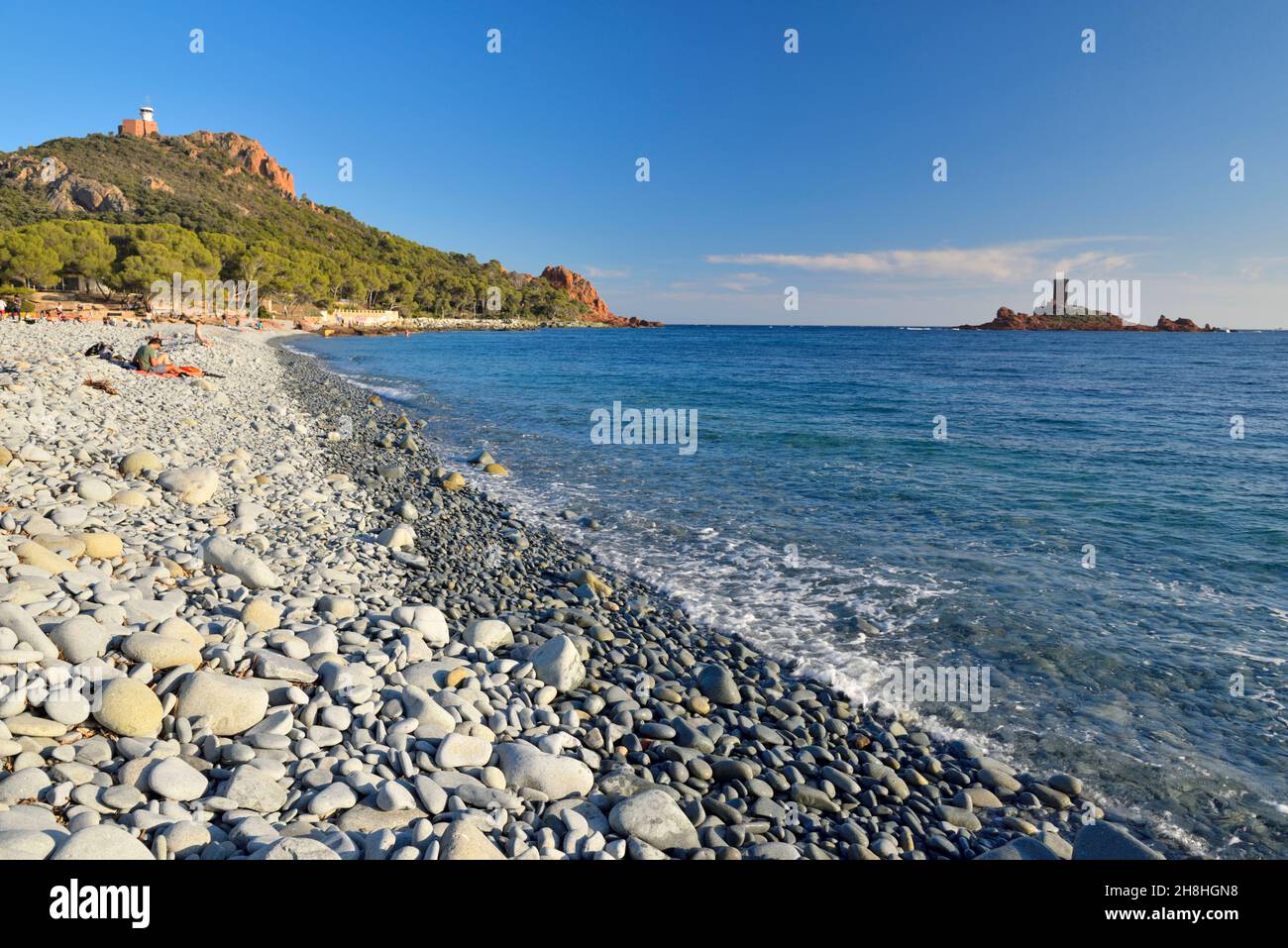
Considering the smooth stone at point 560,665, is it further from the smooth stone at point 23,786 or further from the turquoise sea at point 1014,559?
the smooth stone at point 23,786

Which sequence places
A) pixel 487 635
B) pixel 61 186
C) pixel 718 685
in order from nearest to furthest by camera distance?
1. pixel 718 685
2. pixel 487 635
3. pixel 61 186

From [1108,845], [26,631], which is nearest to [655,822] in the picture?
[1108,845]

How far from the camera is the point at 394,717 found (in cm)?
534

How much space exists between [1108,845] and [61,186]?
154001 millimetres

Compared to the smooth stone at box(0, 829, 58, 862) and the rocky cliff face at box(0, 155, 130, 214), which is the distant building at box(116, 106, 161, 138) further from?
the smooth stone at box(0, 829, 58, 862)

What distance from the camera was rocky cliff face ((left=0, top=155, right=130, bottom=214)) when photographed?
10275 cm

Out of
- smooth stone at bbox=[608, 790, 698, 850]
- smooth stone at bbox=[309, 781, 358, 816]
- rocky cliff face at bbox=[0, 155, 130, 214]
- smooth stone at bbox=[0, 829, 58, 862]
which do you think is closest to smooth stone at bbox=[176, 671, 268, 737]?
smooth stone at bbox=[309, 781, 358, 816]

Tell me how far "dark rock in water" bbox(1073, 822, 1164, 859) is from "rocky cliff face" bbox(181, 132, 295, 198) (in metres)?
219

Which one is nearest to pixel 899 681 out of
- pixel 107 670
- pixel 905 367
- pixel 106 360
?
pixel 107 670

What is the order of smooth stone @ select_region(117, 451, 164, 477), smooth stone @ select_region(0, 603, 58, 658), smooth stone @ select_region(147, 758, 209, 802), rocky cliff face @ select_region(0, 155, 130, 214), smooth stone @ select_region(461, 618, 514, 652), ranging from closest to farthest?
smooth stone @ select_region(147, 758, 209, 802), smooth stone @ select_region(0, 603, 58, 658), smooth stone @ select_region(461, 618, 514, 652), smooth stone @ select_region(117, 451, 164, 477), rocky cliff face @ select_region(0, 155, 130, 214)

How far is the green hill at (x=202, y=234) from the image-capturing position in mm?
61844

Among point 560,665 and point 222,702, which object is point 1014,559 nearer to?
point 560,665
